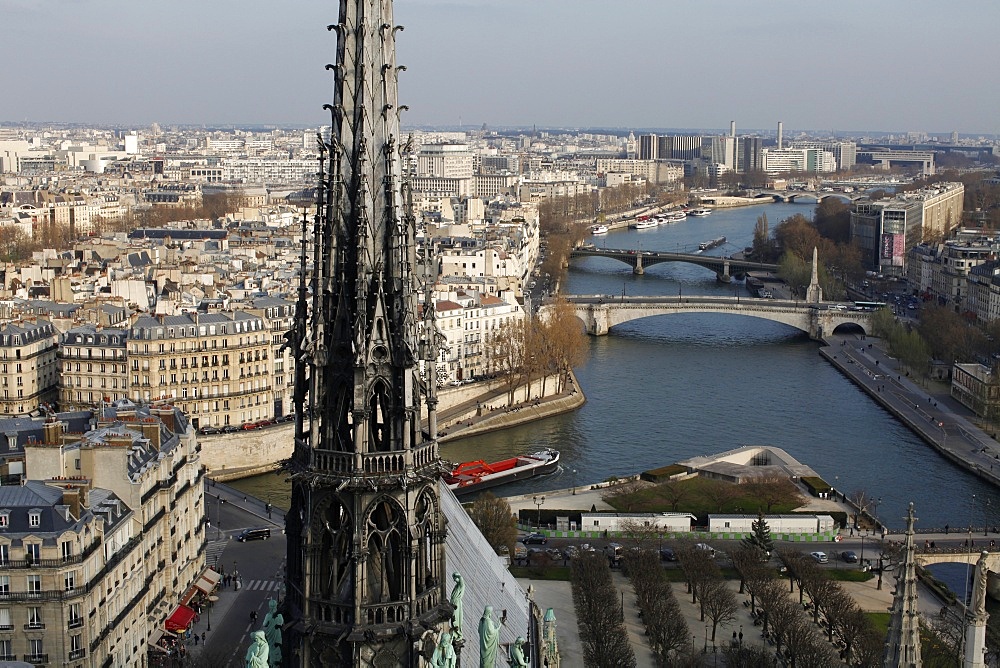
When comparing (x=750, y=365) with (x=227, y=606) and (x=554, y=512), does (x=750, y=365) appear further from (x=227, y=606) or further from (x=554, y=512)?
(x=227, y=606)

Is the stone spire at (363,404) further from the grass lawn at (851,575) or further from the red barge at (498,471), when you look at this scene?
the red barge at (498,471)

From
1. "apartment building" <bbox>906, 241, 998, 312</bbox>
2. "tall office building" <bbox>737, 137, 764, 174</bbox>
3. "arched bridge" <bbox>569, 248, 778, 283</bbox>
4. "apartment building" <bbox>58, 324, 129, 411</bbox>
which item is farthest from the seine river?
"tall office building" <bbox>737, 137, 764, 174</bbox>

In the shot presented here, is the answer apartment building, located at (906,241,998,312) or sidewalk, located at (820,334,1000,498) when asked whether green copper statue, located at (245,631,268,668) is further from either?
apartment building, located at (906,241,998,312)

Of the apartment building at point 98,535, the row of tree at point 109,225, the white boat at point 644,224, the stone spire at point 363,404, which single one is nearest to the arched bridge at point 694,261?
the row of tree at point 109,225

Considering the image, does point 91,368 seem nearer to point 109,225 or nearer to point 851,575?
point 851,575

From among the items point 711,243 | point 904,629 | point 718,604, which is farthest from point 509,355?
point 711,243
